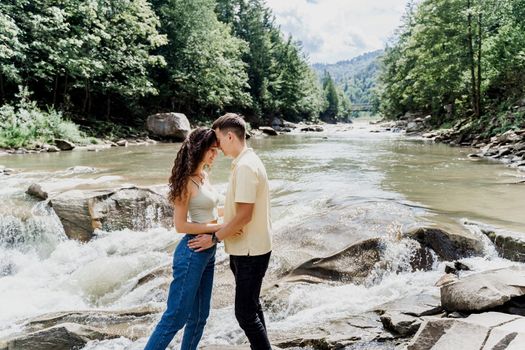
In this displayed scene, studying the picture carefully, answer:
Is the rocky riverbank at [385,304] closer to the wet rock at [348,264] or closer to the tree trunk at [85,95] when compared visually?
the wet rock at [348,264]

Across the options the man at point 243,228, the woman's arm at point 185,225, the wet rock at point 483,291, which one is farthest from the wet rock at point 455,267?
the woman's arm at point 185,225

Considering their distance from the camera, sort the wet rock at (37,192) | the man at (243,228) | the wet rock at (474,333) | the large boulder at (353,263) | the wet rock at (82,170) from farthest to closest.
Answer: the wet rock at (82,170)
the wet rock at (37,192)
the large boulder at (353,263)
the man at (243,228)
the wet rock at (474,333)

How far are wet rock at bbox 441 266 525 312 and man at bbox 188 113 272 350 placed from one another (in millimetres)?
2364

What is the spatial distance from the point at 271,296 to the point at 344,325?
1307 mm

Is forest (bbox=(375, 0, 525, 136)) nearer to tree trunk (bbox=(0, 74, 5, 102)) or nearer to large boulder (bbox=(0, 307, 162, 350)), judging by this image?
large boulder (bbox=(0, 307, 162, 350))

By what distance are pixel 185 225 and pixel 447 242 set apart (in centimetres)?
530

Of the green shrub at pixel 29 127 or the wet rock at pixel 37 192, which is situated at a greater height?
the green shrub at pixel 29 127

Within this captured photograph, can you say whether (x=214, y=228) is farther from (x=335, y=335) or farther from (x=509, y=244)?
(x=509, y=244)

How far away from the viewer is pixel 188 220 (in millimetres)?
3750

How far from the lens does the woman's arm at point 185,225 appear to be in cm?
362

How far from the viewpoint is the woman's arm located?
3.62 meters

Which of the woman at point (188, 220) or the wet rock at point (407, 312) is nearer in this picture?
the woman at point (188, 220)

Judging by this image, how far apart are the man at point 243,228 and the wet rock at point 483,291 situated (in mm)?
2364

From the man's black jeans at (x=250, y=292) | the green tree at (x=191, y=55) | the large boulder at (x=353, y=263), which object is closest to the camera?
the man's black jeans at (x=250, y=292)
